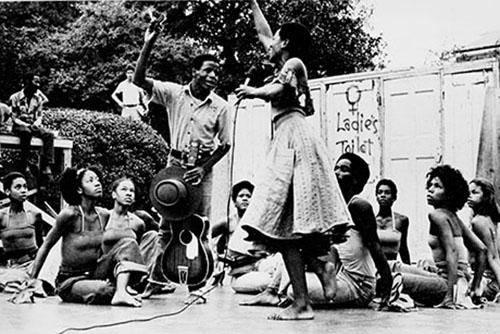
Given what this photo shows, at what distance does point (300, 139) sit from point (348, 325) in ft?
3.47

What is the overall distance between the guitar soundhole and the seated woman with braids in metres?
0.46

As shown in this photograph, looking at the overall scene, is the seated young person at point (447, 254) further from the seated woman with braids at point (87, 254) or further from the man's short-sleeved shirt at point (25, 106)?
the man's short-sleeved shirt at point (25, 106)

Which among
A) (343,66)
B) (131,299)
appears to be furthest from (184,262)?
(343,66)

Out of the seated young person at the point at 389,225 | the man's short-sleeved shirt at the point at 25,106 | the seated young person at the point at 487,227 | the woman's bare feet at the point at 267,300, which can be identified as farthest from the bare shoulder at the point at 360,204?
the man's short-sleeved shirt at the point at 25,106

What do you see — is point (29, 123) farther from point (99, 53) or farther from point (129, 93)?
point (99, 53)

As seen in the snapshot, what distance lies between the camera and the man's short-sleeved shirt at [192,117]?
6.03m

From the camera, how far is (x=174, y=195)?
5840mm

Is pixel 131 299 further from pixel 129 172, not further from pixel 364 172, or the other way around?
pixel 129 172

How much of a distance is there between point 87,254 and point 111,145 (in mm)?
8825

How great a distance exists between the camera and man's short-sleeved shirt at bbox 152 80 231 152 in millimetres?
6027

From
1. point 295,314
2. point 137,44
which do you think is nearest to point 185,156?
point 295,314

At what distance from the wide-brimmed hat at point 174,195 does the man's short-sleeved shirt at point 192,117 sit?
0.24 metres

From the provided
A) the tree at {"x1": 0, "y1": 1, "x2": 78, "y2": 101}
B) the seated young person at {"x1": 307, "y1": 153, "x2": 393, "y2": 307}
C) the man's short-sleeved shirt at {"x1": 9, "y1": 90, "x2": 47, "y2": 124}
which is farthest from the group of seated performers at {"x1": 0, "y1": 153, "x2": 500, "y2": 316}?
the tree at {"x1": 0, "y1": 1, "x2": 78, "y2": 101}

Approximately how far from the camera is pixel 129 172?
564 inches
